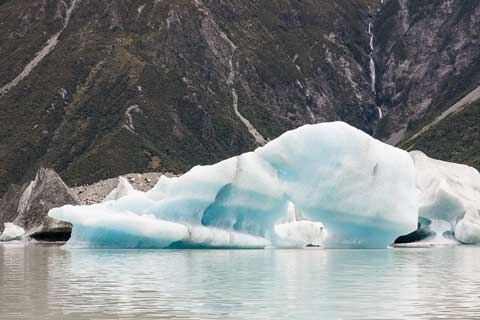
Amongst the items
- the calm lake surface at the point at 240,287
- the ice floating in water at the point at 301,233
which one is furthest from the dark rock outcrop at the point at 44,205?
the calm lake surface at the point at 240,287

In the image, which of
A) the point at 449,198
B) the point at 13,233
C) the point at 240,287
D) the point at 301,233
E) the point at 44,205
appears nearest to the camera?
the point at 240,287

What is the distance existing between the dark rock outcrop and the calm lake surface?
24.5m

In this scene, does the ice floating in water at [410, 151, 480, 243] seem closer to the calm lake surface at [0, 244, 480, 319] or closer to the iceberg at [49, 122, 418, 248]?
the iceberg at [49, 122, 418, 248]

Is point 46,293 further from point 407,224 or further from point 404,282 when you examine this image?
point 407,224

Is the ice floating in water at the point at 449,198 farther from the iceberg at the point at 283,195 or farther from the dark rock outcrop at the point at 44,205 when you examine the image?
the dark rock outcrop at the point at 44,205

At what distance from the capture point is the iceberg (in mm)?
44625

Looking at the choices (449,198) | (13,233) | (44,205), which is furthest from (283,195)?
(13,233)

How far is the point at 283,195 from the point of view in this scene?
4503 cm

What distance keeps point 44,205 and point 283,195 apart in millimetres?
27492

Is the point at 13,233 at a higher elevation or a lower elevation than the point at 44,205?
lower

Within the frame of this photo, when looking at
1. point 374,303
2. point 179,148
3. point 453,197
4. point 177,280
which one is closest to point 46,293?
point 177,280

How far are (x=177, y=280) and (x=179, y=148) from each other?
514 feet

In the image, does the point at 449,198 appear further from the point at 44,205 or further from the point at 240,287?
the point at 240,287

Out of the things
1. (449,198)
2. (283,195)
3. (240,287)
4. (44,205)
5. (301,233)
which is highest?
(44,205)
